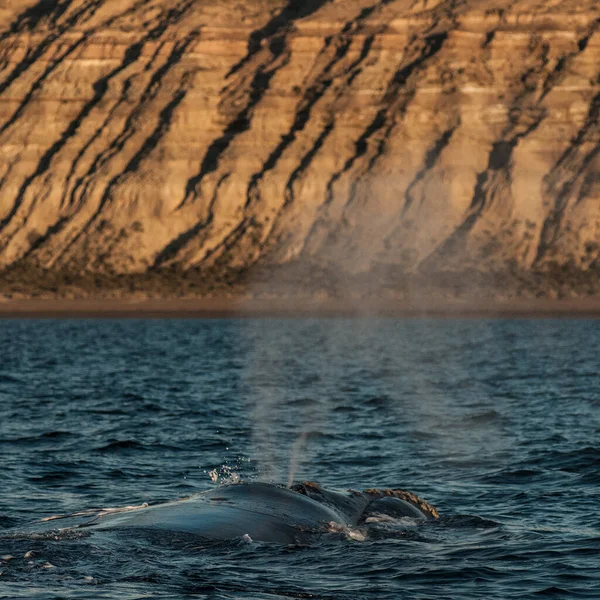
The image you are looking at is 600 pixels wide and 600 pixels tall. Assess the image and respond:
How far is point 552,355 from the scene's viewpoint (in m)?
69.9

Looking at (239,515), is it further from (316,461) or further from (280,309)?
(280,309)

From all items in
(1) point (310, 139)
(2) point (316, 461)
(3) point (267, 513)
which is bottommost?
(2) point (316, 461)

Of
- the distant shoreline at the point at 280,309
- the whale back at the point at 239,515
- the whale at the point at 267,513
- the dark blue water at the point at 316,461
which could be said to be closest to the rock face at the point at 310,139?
the distant shoreline at the point at 280,309

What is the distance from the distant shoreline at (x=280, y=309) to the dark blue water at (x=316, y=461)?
5635 cm

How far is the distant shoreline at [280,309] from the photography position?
12594 centimetres

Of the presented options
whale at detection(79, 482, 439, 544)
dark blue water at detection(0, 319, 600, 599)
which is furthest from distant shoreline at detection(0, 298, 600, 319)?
whale at detection(79, 482, 439, 544)

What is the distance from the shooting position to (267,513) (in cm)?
1831

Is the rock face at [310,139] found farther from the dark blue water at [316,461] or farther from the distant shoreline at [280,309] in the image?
the dark blue water at [316,461]

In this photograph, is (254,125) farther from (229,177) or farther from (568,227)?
(568,227)

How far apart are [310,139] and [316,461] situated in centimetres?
13393

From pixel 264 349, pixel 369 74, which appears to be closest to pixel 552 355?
pixel 264 349

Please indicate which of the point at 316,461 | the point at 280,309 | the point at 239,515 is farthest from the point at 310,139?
the point at 239,515

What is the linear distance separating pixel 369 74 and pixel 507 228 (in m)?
30.9

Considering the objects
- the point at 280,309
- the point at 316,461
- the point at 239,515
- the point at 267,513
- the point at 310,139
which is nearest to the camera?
the point at 239,515
